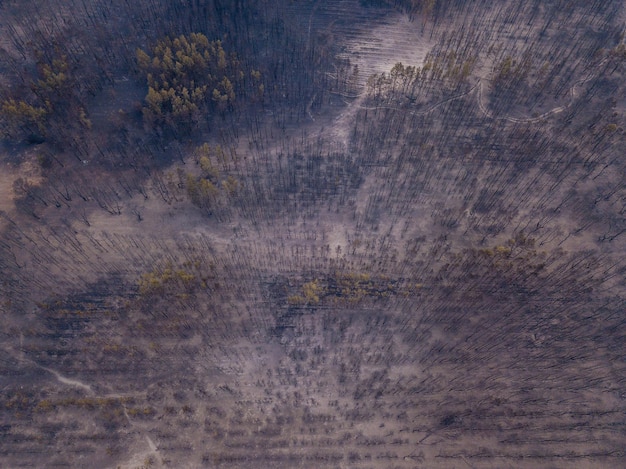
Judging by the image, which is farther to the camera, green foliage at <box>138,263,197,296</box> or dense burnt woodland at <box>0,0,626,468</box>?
green foliage at <box>138,263,197,296</box>

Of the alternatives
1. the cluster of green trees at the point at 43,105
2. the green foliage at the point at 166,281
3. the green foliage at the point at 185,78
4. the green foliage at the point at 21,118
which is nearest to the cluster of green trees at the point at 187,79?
the green foliage at the point at 185,78

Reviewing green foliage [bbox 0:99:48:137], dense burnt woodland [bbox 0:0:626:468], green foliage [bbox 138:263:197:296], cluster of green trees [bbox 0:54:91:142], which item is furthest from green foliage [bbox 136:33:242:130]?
green foliage [bbox 138:263:197:296]

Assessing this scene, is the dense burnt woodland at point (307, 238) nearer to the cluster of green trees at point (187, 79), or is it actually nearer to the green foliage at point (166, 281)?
the green foliage at point (166, 281)

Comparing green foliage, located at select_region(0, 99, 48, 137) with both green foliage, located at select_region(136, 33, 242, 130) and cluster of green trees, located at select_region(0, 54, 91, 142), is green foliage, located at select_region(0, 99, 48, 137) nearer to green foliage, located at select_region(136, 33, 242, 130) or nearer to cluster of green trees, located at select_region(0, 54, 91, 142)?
cluster of green trees, located at select_region(0, 54, 91, 142)

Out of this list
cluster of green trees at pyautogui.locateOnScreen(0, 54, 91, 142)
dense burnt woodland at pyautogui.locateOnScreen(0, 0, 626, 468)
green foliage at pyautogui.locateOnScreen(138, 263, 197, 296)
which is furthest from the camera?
cluster of green trees at pyautogui.locateOnScreen(0, 54, 91, 142)

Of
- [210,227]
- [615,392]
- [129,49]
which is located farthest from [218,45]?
[615,392]

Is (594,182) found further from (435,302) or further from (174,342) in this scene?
(174,342)

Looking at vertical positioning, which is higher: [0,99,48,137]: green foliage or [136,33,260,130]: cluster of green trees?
[136,33,260,130]: cluster of green trees

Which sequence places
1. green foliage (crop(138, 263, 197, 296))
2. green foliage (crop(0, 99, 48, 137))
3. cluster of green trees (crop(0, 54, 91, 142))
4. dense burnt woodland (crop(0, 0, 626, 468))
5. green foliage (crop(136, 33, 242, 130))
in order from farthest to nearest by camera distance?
green foliage (crop(136, 33, 242, 130)) < cluster of green trees (crop(0, 54, 91, 142)) < green foliage (crop(0, 99, 48, 137)) < green foliage (crop(138, 263, 197, 296)) < dense burnt woodland (crop(0, 0, 626, 468))
